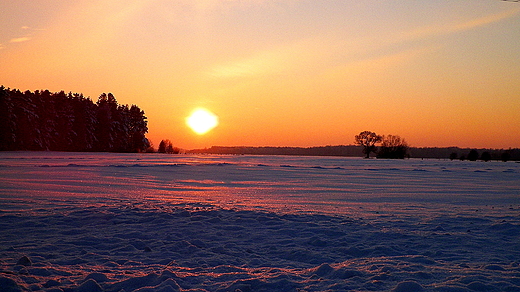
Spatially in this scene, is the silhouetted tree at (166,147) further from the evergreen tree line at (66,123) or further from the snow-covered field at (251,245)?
the snow-covered field at (251,245)

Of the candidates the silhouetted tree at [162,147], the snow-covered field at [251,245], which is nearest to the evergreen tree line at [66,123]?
the silhouetted tree at [162,147]

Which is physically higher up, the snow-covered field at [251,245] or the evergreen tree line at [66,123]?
the evergreen tree line at [66,123]

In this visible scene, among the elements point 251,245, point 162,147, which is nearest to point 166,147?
point 162,147

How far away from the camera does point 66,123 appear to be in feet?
163

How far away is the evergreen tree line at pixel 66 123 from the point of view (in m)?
42.5

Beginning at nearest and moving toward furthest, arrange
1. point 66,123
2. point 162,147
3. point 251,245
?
point 251,245 < point 66,123 < point 162,147

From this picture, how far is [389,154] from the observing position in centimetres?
8475

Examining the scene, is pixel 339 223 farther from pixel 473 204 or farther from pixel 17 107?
pixel 17 107

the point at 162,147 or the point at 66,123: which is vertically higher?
the point at 66,123

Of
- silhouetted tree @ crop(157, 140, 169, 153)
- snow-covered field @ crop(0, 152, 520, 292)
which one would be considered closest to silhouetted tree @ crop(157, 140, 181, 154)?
silhouetted tree @ crop(157, 140, 169, 153)

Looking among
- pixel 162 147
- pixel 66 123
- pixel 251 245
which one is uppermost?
pixel 66 123

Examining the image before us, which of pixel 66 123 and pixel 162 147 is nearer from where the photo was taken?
pixel 66 123

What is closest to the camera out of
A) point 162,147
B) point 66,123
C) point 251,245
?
point 251,245

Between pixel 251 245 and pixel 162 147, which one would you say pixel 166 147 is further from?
pixel 251 245
